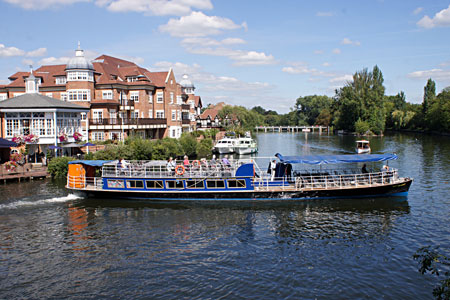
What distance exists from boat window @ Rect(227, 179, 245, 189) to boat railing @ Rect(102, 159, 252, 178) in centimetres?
60

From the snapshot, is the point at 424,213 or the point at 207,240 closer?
the point at 207,240

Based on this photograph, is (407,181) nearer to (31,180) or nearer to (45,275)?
(45,275)

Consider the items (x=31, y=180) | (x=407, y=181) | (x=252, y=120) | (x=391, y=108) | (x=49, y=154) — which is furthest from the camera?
(x=391, y=108)

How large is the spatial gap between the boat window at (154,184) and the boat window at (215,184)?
4.06 meters

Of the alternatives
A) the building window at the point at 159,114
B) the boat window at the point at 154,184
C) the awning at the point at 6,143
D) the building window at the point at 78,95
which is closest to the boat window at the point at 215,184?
the boat window at the point at 154,184

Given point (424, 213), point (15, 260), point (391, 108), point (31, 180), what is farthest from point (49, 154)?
point (391, 108)

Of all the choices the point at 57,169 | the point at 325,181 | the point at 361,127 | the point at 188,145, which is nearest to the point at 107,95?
the point at 188,145

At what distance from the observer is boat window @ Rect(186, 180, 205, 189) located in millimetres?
32438

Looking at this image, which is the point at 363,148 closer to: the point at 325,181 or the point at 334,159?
the point at 334,159

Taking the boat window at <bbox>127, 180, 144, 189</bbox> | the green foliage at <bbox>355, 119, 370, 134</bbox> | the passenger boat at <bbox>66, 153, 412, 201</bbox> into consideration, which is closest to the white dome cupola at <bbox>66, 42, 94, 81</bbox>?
the passenger boat at <bbox>66, 153, 412, 201</bbox>

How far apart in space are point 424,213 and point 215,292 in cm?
1900

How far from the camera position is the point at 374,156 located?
33531mm

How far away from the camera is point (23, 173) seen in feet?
140

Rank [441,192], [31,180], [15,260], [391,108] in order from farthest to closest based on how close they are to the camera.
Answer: [391,108]
[31,180]
[441,192]
[15,260]
